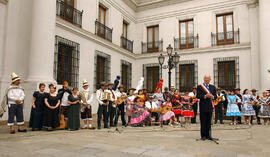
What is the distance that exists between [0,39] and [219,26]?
1386 centimetres

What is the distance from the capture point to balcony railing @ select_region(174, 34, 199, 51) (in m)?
16.4

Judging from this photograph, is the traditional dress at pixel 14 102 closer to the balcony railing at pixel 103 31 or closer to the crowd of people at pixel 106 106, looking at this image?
the crowd of people at pixel 106 106

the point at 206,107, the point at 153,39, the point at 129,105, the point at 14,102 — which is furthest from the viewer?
the point at 153,39

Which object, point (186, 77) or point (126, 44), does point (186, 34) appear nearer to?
point (186, 77)

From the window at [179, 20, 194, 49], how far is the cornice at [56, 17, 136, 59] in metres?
4.24

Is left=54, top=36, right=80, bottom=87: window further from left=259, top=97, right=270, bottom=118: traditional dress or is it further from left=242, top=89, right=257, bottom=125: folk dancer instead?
left=259, top=97, right=270, bottom=118: traditional dress

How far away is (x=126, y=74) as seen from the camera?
17203 millimetres

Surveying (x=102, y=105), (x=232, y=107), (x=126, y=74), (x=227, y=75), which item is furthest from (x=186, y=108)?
(x=126, y=74)

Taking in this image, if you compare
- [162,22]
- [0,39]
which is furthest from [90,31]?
[162,22]

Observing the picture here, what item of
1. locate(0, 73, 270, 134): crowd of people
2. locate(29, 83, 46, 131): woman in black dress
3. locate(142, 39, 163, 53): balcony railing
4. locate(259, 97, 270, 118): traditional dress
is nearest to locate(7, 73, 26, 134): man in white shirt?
locate(0, 73, 270, 134): crowd of people

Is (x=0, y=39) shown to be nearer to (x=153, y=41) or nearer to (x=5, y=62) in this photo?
(x=5, y=62)

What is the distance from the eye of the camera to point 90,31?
519 inches

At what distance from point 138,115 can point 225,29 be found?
35.5 ft

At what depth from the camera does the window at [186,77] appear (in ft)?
53.6
